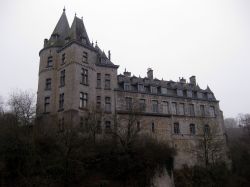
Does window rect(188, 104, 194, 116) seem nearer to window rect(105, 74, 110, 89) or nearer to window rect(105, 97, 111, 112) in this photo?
window rect(105, 97, 111, 112)

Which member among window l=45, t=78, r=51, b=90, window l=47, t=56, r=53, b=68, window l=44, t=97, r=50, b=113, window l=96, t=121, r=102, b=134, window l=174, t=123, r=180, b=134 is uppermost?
window l=47, t=56, r=53, b=68

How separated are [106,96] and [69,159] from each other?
502 inches

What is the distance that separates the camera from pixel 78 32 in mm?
36781

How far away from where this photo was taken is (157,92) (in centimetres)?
4194

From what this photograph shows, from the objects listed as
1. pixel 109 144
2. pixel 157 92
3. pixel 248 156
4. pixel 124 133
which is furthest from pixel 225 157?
pixel 109 144

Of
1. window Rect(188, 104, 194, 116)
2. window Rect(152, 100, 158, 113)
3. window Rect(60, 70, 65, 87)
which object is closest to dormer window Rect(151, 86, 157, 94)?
window Rect(152, 100, 158, 113)

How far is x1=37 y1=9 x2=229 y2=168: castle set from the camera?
3366cm

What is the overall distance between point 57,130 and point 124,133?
766 centimetres

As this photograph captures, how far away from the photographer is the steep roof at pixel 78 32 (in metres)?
35.9

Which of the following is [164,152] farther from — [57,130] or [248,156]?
[248,156]

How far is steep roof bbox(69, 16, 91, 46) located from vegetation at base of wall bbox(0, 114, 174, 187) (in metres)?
12.8

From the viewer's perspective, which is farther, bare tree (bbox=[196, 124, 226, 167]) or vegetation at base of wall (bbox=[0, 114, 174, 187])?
bare tree (bbox=[196, 124, 226, 167])

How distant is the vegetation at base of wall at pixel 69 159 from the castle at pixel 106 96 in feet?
11.2

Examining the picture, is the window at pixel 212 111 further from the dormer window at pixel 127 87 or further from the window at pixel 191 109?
the dormer window at pixel 127 87
